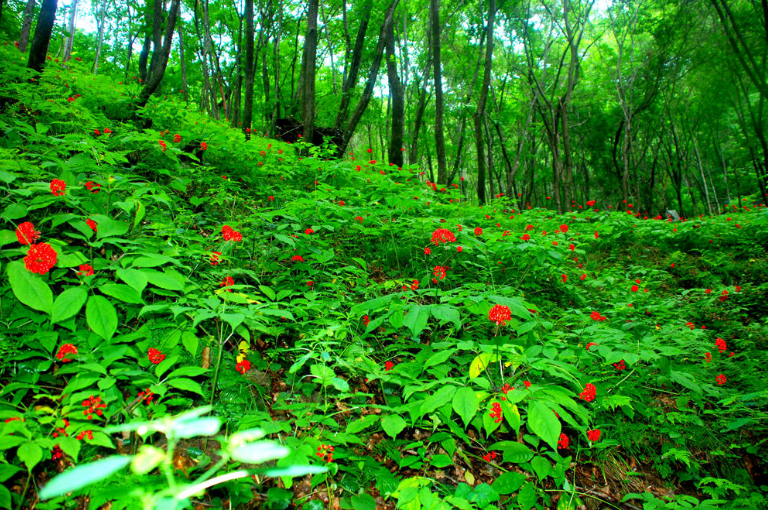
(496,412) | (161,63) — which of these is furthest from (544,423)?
(161,63)

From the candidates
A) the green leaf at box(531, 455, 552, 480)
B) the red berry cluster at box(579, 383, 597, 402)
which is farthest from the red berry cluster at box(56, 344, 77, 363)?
the red berry cluster at box(579, 383, 597, 402)

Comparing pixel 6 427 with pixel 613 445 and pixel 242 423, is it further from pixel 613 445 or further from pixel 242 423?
pixel 613 445

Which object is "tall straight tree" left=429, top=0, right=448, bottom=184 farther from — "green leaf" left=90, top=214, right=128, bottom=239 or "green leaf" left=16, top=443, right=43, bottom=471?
"green leaf" left=16, top=443, right=43, bottom=471

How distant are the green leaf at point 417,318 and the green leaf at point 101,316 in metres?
1.47

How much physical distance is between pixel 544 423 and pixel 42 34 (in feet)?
26.2

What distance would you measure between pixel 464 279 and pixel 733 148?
91.5 feet

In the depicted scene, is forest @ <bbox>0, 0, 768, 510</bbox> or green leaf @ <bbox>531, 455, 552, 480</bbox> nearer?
forest @ <bbox>0, 0, 768, 510</bbox>

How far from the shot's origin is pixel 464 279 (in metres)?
4.12

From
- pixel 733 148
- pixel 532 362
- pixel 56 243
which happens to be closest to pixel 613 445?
pixel 532 362

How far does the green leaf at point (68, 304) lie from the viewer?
5.48ft

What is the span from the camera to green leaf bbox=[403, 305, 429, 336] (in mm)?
2034

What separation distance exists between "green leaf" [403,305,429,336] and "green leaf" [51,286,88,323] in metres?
1.62

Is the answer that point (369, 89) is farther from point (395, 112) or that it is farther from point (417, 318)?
point (417, 318)

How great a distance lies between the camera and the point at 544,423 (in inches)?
65.2
